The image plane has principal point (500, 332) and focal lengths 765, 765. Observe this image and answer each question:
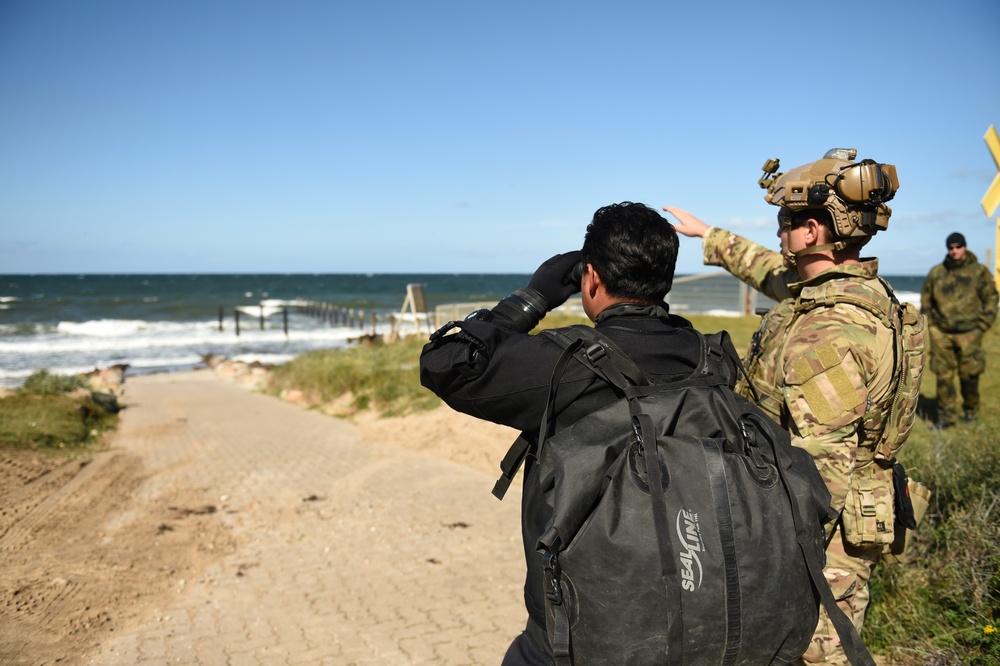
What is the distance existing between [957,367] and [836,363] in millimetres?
7765

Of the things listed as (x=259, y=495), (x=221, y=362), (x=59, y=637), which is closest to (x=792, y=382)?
(x=59, y=637)

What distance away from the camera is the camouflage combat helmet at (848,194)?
8.09 feet

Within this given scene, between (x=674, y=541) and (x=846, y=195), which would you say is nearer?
(x=674, y=541)

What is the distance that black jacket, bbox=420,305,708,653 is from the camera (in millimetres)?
1927

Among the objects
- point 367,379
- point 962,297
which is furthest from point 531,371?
point 367,379

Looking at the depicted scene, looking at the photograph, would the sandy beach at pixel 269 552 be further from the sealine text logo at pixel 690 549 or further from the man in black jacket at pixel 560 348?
the sealine text logo at pixel 690 549

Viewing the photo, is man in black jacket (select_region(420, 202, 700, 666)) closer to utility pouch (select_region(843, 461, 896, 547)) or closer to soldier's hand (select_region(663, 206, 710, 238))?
utility pouch (select_region(843, 461, 896, 547))

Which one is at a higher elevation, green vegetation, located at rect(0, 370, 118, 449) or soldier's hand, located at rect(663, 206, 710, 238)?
soldier's hand, located at rect(663, 206, 710, 238)

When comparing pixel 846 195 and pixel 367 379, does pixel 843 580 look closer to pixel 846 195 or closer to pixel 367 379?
pixel 846 195

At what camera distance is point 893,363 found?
2447mm

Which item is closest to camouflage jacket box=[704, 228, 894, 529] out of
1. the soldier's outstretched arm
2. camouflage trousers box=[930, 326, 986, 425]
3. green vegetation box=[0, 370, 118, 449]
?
the soldier's outstretched arm

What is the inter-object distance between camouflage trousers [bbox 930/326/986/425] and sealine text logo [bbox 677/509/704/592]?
322 inches

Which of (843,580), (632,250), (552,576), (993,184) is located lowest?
(843,580)

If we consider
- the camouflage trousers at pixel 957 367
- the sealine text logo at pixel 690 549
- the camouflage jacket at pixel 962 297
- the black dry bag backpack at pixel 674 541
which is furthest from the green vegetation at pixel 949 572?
the camouflage jacket at pixel 962 297
